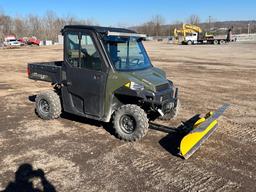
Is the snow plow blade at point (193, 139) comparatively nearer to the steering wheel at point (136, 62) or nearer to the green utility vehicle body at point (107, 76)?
the green utility vehicle body at point (107, 76)

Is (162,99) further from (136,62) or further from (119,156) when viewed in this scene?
(119,156)

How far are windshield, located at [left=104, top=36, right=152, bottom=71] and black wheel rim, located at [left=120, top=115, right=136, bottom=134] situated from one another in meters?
0.97

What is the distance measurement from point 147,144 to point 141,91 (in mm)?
1037

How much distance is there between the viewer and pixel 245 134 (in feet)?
21.2

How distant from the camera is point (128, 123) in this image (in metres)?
5.88

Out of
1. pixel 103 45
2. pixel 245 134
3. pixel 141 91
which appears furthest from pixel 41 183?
pixel 245 134

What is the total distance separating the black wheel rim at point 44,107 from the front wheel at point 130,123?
2.12 metres

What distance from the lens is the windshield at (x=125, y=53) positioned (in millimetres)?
6035

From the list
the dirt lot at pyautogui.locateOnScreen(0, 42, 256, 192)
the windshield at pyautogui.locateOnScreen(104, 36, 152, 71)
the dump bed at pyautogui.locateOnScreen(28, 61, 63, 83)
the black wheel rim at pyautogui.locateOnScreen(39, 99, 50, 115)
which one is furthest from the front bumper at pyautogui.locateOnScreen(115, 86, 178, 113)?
the black wheel rim at pyautogui.locateOnScreen(39, 99, 50, 115)

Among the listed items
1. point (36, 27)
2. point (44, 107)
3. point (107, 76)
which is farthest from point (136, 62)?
point (36, 27)

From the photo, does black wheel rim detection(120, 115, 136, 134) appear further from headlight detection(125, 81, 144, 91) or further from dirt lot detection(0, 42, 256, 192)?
headlight detection(125, 81, 144, 91)

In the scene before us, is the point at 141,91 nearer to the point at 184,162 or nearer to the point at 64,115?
the point at 184,162

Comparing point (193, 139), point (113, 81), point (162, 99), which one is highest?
point (113, 81)

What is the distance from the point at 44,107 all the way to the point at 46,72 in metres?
0.87
